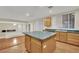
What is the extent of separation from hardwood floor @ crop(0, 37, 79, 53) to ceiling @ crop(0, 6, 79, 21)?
42 cm

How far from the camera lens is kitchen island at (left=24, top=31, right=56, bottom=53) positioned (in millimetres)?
1949

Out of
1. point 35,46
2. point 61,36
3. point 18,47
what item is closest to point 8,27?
point 18,47

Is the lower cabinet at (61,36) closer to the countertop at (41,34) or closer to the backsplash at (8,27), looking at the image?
the countertop at (41,34)

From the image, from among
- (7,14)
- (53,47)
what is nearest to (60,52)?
(53,47)

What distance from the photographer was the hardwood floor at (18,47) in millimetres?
1939

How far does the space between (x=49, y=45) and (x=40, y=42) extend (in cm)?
20

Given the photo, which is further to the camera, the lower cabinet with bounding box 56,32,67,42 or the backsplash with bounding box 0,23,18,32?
the lower cabinet with bounding box 56,32,67,42

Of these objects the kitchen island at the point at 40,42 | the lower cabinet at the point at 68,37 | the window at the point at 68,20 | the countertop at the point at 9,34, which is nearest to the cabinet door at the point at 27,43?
the kitchen island at the point at 40,42

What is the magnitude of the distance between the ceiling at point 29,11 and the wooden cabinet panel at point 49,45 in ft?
1.65

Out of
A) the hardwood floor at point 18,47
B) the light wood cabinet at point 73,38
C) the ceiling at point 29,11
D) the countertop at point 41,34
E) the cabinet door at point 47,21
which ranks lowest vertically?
the hardwood floor at point 18,47

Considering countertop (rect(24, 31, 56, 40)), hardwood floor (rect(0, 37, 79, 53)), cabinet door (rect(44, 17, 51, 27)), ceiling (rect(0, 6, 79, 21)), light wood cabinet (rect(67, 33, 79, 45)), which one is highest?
ceiling (rect(0, 6, 79, 21))

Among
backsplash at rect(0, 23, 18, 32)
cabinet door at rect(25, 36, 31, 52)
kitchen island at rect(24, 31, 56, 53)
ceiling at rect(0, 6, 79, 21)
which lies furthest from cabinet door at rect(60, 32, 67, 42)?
backsplash at rect(0, 23, 18, 32)

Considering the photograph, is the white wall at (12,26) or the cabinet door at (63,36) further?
the cabinet door at (63,36)

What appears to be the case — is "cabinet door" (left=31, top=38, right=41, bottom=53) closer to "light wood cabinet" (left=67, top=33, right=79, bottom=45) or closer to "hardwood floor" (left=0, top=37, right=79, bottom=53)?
"hardwood floor" (left=0, top=37, right=79, bottom=53)
